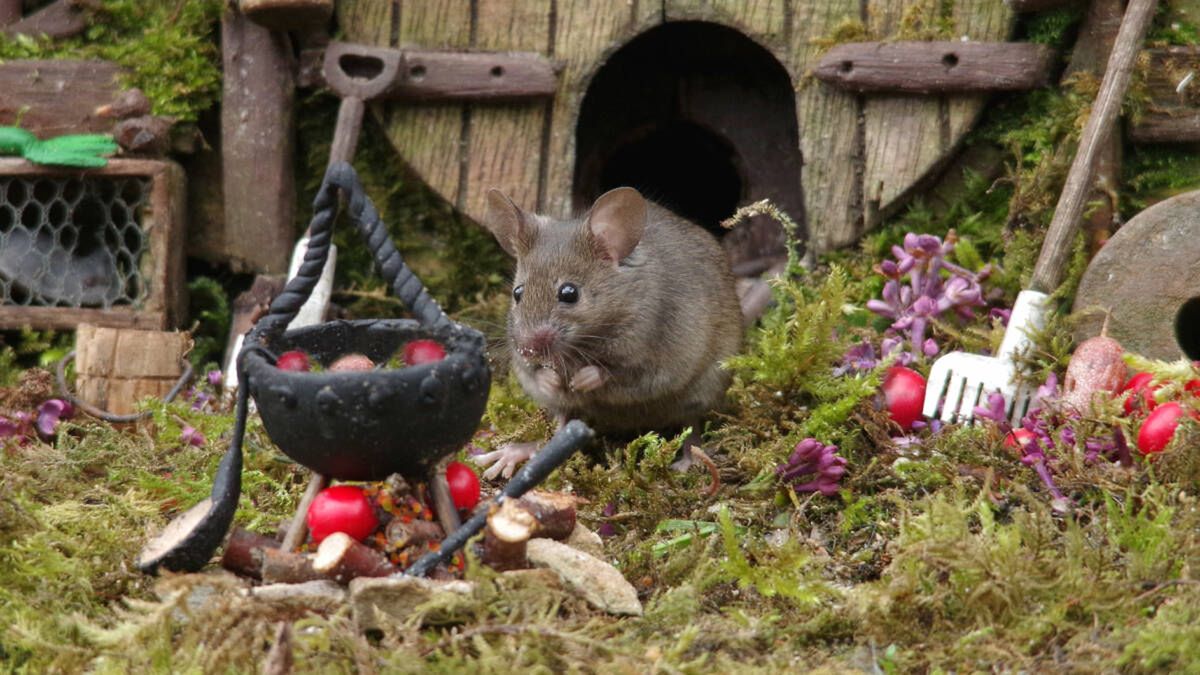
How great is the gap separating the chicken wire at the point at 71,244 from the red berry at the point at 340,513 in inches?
109

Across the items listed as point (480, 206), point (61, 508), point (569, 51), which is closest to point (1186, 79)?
point (569, 51)

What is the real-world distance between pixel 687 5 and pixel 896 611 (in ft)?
9.97

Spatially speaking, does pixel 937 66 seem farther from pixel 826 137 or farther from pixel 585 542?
pixel 585 542

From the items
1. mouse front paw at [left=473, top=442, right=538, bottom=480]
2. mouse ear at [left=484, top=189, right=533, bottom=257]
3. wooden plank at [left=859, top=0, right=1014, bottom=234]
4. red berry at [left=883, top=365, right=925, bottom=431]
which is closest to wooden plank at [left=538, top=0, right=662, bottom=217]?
wooden plank at [left=859, top=0, right=1014, bottom=234]

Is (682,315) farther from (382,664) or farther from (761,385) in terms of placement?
(382,664)

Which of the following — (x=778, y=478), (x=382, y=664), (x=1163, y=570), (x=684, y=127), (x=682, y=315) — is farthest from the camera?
(x=684, y=127)

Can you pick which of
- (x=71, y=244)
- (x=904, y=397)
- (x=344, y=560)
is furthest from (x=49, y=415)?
(x=904, y=397)

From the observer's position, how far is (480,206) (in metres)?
5.43

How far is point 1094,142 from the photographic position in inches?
179

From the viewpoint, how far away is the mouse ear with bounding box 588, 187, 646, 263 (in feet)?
13.5

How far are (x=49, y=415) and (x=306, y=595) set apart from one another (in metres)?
2.40

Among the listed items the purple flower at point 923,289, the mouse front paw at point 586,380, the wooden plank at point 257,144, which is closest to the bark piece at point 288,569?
the mouse front paw at point 586,380

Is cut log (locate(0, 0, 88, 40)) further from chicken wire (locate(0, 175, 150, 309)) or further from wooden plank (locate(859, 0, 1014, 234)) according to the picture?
wooden plank (locate(859, 0, 1014, 234))

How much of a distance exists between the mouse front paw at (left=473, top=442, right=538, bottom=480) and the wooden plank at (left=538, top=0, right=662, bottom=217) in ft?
4.30
